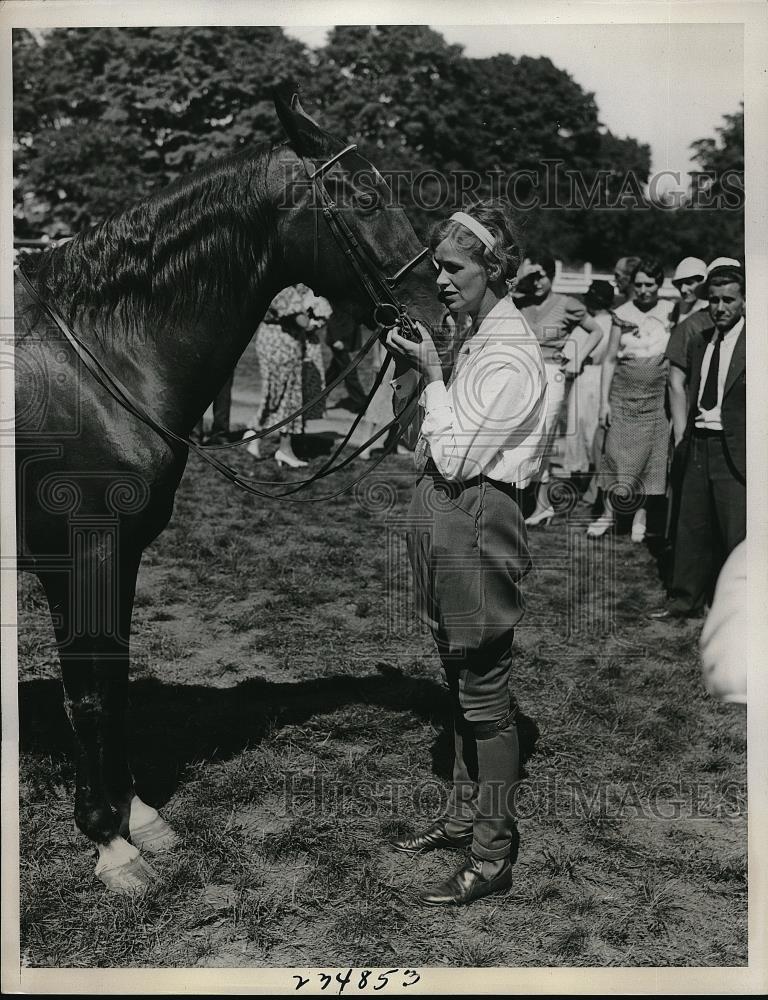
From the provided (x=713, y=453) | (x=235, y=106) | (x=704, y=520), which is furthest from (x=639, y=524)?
(x=235, y=106)

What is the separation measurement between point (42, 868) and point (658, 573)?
5.10 meters

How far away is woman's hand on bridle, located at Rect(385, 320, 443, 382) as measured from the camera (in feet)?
9.77

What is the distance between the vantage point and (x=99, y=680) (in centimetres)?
339

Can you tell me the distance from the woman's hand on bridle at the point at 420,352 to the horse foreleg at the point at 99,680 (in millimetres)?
1188

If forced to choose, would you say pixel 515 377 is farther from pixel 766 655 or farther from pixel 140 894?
pixel 140 894

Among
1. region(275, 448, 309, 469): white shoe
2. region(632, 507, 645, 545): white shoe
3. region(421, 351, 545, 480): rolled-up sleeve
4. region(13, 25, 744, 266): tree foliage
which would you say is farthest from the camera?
region(13, 25, 744, 266): tree foliage

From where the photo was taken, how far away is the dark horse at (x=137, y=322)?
3223 millimetres

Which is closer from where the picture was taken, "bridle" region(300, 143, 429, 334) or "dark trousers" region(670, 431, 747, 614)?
"bridle" region(300, 143, 429, 334)

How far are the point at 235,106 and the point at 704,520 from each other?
46.4ft

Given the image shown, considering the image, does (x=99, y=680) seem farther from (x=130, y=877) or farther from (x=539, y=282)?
(x=539, y=282)

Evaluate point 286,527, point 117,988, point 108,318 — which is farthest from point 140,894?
point 286,527

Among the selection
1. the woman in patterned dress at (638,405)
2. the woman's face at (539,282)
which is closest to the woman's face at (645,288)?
the woman in patterned dress at (638,405)

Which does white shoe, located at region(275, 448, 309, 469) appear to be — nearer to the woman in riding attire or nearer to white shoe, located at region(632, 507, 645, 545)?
white shoe, located at region(632, 507, 645, 545)

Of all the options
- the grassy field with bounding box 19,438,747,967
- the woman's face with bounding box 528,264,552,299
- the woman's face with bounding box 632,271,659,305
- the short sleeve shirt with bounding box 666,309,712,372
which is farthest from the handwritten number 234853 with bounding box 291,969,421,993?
the woman's face with bounding box 528,264,552,299
